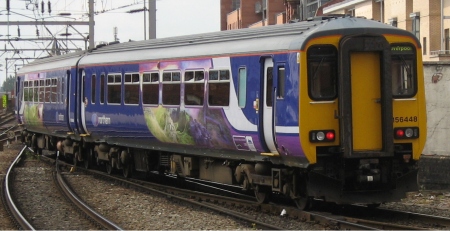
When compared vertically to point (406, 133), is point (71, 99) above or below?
above

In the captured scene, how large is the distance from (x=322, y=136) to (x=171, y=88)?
4.94 m

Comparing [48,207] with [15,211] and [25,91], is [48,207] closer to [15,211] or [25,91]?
[15,211]

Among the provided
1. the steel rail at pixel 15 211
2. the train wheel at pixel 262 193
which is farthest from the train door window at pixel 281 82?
the steel rail at pixel 15 211

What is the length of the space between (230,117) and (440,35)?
2729 cm

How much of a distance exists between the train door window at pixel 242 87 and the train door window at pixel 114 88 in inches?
228

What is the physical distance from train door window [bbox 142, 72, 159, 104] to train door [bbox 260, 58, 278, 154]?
443cm

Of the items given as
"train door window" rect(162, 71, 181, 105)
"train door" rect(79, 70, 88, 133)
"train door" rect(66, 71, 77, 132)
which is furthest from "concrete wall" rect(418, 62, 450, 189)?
"train door" rect(66, 71, 77, 132)

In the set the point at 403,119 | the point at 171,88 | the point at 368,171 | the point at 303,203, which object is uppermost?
the point at 171,88

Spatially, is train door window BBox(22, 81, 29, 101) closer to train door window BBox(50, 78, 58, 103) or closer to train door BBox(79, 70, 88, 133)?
train door window BBox(50, 78, 58, 103)

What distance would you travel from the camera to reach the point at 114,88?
20.3 meters

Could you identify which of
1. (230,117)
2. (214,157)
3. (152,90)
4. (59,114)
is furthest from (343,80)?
(59,114)

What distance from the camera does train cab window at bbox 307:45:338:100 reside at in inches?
518

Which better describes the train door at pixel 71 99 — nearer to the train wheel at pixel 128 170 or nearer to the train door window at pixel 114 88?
the train door window at pixel 114 88

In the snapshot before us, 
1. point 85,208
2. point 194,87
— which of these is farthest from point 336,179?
point 85,208
